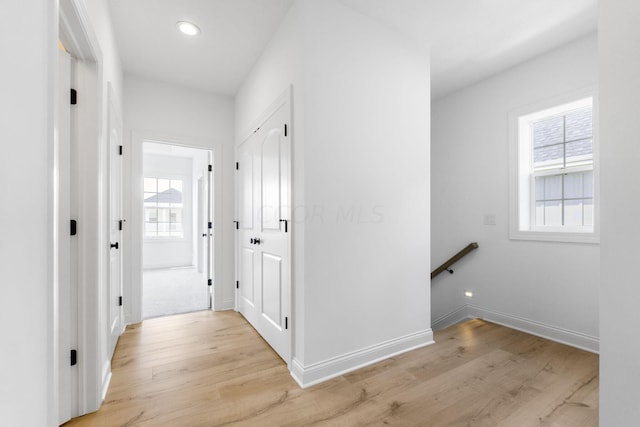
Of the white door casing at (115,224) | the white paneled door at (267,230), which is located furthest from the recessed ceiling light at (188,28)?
the white paneled door at (267,230)

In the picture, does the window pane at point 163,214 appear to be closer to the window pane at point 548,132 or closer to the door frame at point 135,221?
the door frame at point 135,221

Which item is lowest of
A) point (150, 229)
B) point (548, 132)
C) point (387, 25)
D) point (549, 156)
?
point (150, 229)

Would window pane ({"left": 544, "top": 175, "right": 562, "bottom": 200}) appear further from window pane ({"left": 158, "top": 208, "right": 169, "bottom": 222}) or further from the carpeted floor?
window pane ({"left": 158, "top": 208, "right": 169, "bottom": 222})

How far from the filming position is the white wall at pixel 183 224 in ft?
20.6

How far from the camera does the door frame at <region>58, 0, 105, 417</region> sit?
158cm

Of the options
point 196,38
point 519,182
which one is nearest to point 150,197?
point 196,38

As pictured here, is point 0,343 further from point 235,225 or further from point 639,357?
point 235,225

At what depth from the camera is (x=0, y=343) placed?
635 mm

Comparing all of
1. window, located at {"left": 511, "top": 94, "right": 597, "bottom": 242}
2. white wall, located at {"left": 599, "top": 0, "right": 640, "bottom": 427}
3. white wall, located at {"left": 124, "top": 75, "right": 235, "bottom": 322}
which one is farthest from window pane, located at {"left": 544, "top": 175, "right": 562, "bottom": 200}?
white wall, located at {"left": 124, "top": 75, "right": 235, "bottom": 322}

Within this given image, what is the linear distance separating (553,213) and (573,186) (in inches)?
11.8

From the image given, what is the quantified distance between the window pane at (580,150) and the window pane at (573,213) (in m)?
0.40

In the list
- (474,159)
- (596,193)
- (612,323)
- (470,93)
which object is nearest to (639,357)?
(612,323)

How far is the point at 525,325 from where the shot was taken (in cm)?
277

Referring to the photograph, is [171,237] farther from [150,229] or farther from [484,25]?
[484,25]
